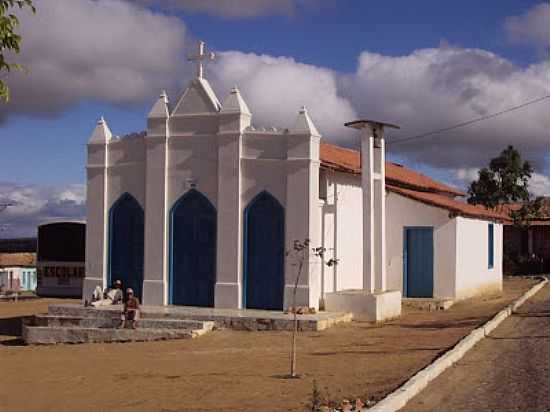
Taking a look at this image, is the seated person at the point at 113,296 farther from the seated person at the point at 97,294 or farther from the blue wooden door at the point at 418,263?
the blue wooden door at the point at 418,263

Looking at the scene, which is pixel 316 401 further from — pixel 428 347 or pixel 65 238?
pixel 65 238

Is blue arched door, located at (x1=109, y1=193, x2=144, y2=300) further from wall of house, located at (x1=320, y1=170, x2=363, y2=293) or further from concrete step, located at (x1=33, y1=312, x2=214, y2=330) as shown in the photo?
wall of house, located at (x1=320, y1=170, x2=363, y2=293)

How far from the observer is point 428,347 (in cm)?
1403

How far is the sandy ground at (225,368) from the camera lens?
10.2 meters

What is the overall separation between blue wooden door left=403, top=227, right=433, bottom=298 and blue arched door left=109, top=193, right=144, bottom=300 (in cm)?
778

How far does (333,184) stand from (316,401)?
1190cm

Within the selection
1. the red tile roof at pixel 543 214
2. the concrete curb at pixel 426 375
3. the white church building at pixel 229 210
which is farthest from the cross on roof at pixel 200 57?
the red tile roof at pixel 543 214

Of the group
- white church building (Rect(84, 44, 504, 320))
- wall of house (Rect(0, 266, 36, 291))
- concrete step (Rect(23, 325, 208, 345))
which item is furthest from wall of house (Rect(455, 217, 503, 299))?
wall of house (Rect(0, 266, 36, 291))

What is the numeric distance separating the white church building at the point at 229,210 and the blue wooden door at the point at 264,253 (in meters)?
0.02

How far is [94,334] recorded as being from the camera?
18328 millimetres

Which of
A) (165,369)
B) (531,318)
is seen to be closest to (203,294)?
(165,369)

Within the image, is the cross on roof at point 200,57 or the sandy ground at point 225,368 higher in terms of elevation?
the cross on roof at point 200,57

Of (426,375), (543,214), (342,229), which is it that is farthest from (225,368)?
(543,214)

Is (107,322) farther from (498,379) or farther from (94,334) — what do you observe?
(498,379)
